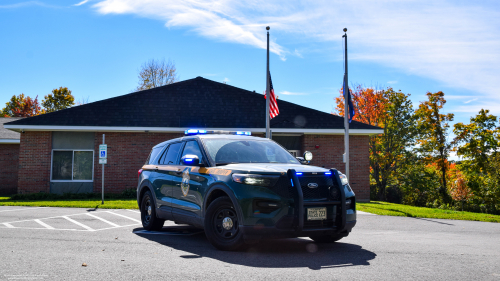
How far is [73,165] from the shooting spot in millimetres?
20953

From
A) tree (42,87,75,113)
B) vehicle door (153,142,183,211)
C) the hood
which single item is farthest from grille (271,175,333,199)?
tree (42,87,75,113)

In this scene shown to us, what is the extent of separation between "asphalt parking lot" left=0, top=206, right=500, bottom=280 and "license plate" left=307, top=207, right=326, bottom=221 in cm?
53

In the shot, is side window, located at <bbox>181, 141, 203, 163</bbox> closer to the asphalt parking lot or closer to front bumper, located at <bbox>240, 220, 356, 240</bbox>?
the asphalt parking lot

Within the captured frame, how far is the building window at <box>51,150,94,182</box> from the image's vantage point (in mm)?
20812

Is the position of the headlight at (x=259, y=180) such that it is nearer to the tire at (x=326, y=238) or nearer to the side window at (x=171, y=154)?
the tire at (x=326, y=238)

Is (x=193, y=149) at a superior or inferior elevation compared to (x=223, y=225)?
superior

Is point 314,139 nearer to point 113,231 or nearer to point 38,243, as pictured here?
point 113,231

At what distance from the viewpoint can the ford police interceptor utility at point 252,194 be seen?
6023 mm

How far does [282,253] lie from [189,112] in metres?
15.6

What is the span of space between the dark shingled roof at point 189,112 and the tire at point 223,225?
1417 centimetres

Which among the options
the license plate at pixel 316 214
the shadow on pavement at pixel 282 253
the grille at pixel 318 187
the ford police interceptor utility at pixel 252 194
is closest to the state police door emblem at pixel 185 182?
the ford police interceptor utility at pixel 252 194

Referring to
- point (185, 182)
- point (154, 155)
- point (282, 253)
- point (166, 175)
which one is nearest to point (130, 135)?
point (154, 155)

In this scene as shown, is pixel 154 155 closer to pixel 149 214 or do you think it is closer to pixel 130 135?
pixel 149 214

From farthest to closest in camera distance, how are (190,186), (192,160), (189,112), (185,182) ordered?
(189,112), (185,182), (190,186), (192,160)
